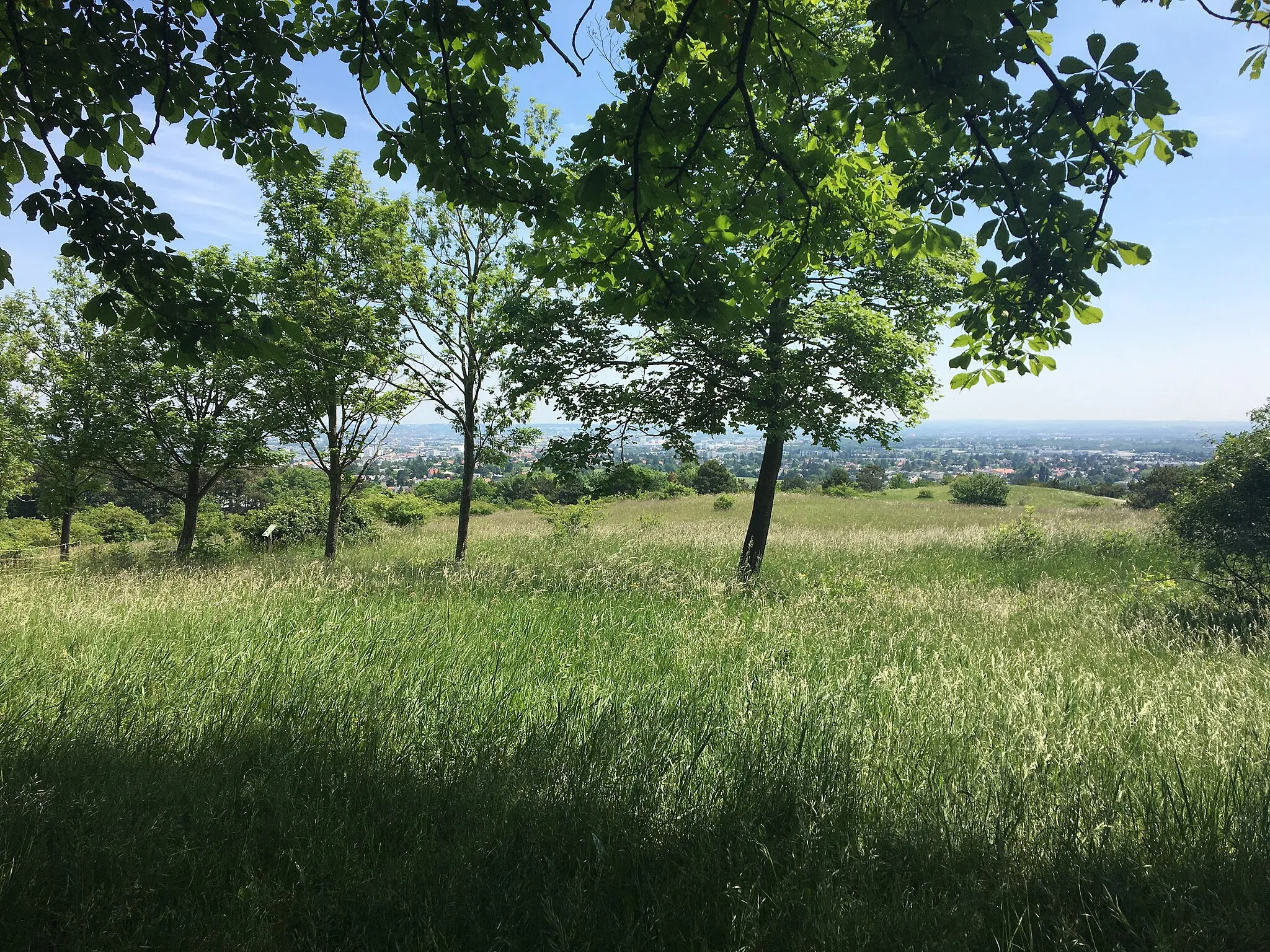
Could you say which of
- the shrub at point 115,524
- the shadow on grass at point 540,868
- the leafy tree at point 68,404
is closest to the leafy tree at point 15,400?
the leafy tree at point 68,404

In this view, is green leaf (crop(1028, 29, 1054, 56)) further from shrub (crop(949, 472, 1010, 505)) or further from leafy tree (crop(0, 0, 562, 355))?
shrub (crop(949, 472, 1010, 505))

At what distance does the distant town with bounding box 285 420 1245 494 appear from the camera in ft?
35.9

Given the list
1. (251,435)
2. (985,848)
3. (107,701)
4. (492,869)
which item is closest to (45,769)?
(107,701)

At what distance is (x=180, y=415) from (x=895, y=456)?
71.9ft

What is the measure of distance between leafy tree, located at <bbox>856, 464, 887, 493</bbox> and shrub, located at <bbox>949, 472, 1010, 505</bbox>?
857 centimetres

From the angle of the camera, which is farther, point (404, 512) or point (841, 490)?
point (841, 490)

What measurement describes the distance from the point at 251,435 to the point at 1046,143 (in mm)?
16543

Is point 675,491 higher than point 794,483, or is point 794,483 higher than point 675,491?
point 794,483

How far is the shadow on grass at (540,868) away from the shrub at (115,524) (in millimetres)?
38076

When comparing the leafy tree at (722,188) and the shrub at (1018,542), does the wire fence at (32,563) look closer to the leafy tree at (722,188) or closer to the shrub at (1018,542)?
the leafy tree at (722,188)

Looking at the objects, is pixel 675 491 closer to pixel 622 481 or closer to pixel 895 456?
pixel 895 456

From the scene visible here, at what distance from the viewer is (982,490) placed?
33156 mm

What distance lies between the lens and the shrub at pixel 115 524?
104 ft

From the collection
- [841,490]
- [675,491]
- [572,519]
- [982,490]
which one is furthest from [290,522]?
[982,490]
